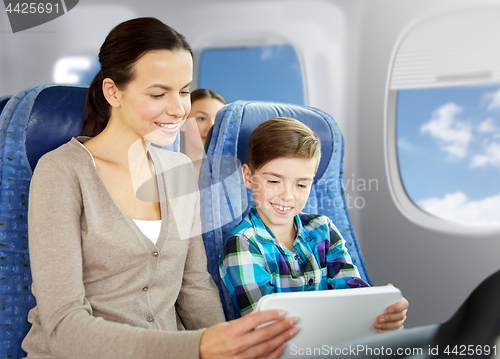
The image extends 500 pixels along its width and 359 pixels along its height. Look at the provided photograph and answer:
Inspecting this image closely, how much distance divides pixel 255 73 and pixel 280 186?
54.0 inches

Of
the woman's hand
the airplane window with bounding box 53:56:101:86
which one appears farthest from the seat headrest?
the airplane window with bounding box 53:56:101:86

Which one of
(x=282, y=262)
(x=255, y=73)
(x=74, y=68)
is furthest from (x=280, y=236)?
(x=74, y=68)

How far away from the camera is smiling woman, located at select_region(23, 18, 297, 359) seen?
Result: 2.70ft

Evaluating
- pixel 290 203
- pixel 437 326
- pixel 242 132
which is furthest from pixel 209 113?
pixel 437 326

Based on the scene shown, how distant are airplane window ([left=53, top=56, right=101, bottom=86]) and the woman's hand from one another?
1.95 metres

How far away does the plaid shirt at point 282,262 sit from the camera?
1.15 m

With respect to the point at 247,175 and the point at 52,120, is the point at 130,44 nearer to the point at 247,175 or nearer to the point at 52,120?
the point at 52,120

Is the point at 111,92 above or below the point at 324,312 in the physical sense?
above

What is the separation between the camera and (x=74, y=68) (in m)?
2.35

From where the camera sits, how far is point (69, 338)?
84 cm

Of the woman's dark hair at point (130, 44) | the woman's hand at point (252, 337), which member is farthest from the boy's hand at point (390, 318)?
the woman's dark hair at point (130, 44)

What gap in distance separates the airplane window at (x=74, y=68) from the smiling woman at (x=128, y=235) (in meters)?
1.38

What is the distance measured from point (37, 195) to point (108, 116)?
12.1 inches

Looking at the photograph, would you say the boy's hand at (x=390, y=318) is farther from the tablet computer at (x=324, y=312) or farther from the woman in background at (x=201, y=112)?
the woman in background at (x=201, y=112)
